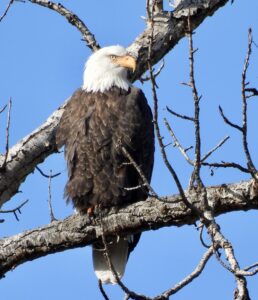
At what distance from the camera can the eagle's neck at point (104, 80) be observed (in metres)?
6.53

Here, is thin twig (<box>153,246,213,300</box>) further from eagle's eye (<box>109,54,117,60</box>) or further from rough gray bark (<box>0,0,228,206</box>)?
eagle's eye (<box>109,54,117,60</box>)

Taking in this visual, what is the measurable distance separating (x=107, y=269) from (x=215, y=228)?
244 cm

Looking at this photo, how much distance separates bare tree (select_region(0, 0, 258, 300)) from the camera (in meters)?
3.92

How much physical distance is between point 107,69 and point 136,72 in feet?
1.09

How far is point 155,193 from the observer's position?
4.09 m

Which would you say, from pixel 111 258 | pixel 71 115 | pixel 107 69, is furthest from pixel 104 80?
pixel 111 258

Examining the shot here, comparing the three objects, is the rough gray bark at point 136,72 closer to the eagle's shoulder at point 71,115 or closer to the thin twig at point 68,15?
the eagle's shoulder at point 71,115

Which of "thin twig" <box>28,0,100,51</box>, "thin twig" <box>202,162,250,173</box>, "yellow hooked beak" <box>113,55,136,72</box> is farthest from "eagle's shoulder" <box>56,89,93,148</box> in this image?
"thin twig" <box>202,162,250,173</box>

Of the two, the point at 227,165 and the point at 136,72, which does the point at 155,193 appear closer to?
the point at 227,165

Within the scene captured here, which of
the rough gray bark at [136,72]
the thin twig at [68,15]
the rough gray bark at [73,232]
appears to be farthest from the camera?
the thin twig at [68,15]

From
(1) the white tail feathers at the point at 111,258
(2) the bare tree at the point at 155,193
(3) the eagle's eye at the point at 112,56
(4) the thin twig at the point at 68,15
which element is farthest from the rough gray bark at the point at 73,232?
(3) the eagle's eye at the point at 112,56

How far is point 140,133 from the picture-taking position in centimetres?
616

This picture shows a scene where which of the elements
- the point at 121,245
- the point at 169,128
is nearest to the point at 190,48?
the point at 169,128

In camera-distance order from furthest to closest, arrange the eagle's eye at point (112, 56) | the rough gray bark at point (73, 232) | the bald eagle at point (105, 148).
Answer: the eagle's eye at point (112, 56)
the bald eagle at point (105, 148)
the rough gray bark at point (73, 232)
